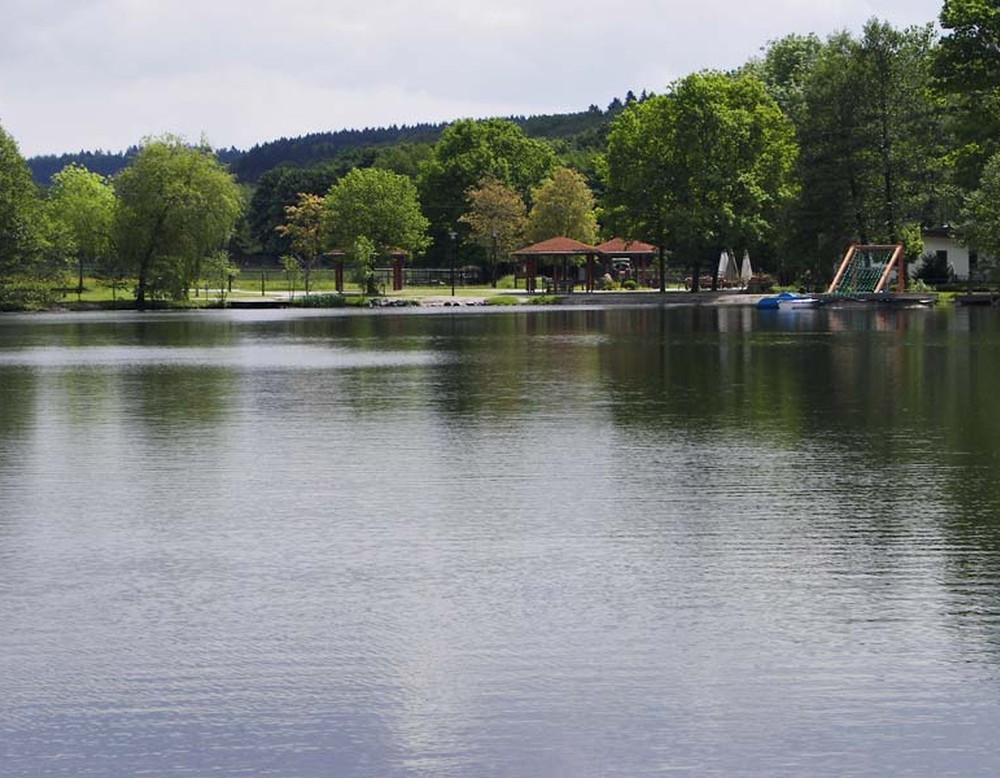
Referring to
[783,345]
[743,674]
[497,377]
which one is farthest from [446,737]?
[783,345]

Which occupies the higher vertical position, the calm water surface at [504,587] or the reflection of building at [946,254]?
the reflection of building at [946,254]

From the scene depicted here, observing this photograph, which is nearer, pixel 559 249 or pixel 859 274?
pixel 859 274

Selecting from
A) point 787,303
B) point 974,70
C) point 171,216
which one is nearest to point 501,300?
point 171,216

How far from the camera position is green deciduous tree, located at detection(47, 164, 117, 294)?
103 meters

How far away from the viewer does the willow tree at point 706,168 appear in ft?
285

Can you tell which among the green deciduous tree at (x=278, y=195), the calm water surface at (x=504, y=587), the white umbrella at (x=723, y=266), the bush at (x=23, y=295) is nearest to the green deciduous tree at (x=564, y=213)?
the white umbrella at (x=723, y=266)

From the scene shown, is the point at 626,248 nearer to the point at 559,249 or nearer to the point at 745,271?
the point at 559,249

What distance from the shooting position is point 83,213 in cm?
10919

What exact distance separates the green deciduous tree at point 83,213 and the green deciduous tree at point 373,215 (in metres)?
15.4

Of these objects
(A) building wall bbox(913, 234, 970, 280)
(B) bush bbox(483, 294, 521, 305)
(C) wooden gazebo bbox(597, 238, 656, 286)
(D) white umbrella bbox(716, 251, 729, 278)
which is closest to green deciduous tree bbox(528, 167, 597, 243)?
(C) wooden gazebo bbox(597, 238, 656, 286)

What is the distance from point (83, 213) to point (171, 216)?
80.3 feet

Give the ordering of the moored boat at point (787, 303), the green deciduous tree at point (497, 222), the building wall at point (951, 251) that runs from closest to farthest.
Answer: the moored boat at point (787, 303)
the building wall at point (951, 251)
the green deciduous tree at point (497, 222)

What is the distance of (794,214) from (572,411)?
62693 millimetres

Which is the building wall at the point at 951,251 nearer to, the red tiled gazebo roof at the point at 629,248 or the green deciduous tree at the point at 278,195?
the red tiled gazebo roof at the point at 629,248
